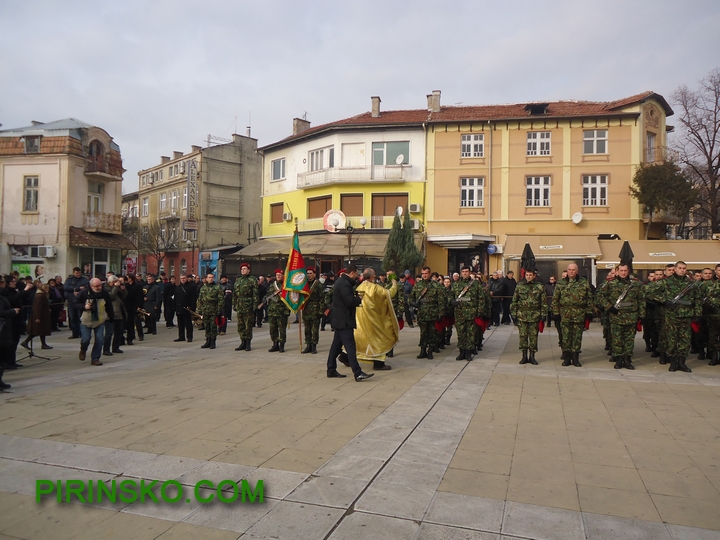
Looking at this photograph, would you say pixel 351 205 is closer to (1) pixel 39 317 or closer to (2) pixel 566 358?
(1) pixel 39 317

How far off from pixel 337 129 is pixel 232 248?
46.4 feet

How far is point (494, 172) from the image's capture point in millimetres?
30750

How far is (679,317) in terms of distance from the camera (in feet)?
31.5

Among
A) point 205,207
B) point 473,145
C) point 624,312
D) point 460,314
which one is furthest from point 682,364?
point 205,207

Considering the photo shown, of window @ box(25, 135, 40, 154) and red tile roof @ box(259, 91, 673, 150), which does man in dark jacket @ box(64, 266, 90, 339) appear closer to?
window @ box(25, 135, 40, 154)

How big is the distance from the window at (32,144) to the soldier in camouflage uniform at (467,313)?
28.2 meters

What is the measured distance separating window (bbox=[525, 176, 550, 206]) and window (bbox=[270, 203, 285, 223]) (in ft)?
52.8

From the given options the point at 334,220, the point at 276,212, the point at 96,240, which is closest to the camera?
the point at 96,240

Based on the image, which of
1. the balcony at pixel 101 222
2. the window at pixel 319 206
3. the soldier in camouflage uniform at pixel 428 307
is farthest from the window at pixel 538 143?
the balcony at pixel 101 222

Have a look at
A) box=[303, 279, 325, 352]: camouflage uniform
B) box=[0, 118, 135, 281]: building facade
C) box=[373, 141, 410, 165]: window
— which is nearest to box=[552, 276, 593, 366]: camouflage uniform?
box=[303, 279, 325, 352]: camouflage uniform

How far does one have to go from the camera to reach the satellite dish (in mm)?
31438

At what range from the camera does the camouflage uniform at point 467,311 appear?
34.8 ft

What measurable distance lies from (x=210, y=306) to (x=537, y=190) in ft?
75.8

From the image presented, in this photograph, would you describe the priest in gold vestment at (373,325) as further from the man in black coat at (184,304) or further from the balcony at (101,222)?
the balcony at (101,222)
